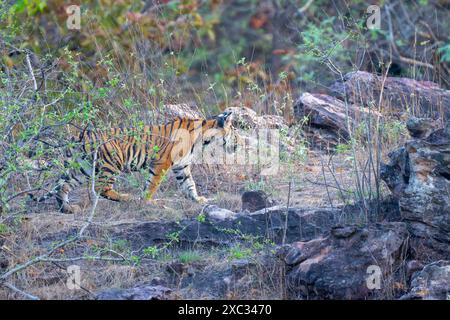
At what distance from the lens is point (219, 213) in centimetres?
784

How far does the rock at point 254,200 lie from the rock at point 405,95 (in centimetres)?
206

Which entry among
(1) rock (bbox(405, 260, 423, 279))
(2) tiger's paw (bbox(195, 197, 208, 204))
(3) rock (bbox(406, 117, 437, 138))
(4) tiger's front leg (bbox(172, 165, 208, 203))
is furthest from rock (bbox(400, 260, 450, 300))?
(4) tiger's front leg (bbox(172, 165, 208, 203))

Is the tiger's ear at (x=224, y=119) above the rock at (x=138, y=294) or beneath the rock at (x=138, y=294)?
above

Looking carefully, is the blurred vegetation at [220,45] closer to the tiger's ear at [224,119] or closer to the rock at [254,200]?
the tiger's ear at [224,119]

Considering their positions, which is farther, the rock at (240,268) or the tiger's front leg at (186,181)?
the tiger's front leg at (186,181)

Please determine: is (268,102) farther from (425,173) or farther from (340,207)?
(425,173)

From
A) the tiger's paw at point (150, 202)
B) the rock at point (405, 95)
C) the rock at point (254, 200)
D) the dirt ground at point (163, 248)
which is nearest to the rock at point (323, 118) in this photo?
the rock at point (405, 95)

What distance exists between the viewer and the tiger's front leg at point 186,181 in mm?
8805

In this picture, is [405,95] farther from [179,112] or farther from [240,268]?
[240,268]

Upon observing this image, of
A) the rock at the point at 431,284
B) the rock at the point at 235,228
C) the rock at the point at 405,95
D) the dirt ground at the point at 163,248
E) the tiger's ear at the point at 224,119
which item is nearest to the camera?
the rock at the point at 431,284

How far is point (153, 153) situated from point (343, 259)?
2.85 m

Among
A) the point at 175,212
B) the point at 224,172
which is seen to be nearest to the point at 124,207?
the point at 175,212

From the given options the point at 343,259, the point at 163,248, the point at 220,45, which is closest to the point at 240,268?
the point at 163,248
